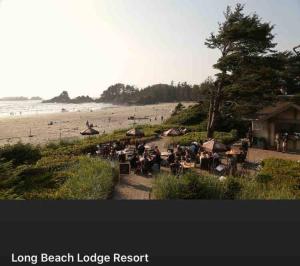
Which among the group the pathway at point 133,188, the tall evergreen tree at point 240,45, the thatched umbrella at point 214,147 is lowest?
the pathway at point 133,188

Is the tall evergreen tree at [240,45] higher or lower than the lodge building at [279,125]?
higher

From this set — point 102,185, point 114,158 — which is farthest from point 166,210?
point 114,158

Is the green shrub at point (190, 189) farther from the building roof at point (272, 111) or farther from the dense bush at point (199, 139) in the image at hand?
the dense bush at point (199, 139)

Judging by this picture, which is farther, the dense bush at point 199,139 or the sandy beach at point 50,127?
the sandy beach at point 50,127

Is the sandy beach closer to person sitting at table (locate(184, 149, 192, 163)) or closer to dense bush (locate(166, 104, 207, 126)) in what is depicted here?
dense bush (locate(166, 104, 207, 126))

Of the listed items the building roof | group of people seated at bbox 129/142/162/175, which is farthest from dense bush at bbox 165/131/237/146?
group of people seated at bbox 129/142/162/175

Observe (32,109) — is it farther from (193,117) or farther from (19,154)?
(19,154)

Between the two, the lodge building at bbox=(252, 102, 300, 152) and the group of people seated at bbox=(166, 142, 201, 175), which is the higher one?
the lodge building at bbox=(252, 102, 300, 152)

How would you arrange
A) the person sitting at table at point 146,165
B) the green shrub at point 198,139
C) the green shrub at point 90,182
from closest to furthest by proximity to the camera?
the green shrub at point 90,182 < the person sitting at table at point 146,165 < the green shrub at point 198,139

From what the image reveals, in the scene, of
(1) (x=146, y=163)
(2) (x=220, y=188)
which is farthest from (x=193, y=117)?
(2) (x=220, y=188)


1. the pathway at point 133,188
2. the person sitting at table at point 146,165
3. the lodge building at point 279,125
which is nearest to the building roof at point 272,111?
the lodge building at point 279,125

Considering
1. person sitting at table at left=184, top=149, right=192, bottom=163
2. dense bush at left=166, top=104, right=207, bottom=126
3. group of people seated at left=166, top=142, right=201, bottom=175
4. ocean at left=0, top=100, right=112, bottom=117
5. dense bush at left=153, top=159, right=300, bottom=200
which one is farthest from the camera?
ocean at left=0, top=100, right=112, bottom=117

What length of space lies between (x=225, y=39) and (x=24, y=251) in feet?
88.0

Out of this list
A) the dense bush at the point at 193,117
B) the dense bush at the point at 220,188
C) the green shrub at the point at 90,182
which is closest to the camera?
the dense bush at the point at 220,188
